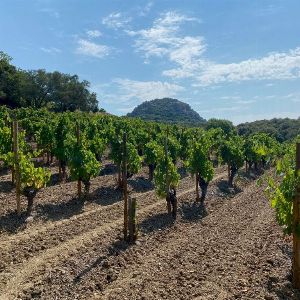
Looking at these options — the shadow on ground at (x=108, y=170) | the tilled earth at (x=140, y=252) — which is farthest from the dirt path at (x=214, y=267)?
the shadow on ground at (x=108, y=170)

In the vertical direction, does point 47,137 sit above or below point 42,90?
below

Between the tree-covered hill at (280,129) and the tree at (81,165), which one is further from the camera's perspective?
the tree-covered hill at (280,129)

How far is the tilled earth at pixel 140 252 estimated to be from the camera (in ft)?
31.3

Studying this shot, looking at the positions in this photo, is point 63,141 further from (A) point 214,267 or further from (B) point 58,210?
(A) point 214,267

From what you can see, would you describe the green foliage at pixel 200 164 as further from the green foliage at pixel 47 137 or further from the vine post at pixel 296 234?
the vine post at pixel 296 234

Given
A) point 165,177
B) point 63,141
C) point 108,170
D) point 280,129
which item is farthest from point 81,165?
point 280,129

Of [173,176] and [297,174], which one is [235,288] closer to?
[297,174]

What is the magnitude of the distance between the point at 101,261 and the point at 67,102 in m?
58.8

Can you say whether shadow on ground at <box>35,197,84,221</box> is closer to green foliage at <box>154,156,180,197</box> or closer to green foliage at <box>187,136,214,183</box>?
green foliage at <box>154,156,180,197</box>

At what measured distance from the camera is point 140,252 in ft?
41.2

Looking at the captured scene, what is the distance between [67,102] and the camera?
67.4 m

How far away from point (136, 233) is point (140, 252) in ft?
3.15

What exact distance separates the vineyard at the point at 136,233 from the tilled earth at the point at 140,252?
0.03m

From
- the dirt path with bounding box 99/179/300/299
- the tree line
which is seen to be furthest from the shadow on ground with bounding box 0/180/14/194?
the tree line
